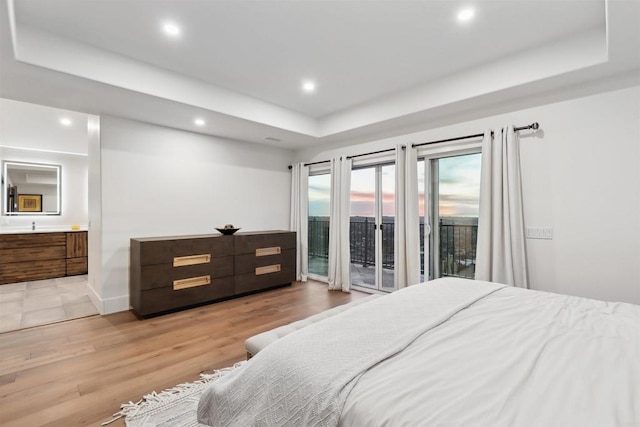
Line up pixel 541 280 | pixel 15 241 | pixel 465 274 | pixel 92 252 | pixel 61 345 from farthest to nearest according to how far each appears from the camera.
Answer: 1. pixel 15 241
2. pixel 92 252
3. pixel 465 274
4. pixel 541 280
5. pixel 61 345

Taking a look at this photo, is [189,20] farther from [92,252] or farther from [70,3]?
[92,252]

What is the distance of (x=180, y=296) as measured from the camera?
3697 mm

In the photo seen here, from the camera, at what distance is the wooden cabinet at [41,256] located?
16.1ft

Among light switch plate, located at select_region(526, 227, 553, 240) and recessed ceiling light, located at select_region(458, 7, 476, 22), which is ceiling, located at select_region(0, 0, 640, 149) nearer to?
Result: recessed ceiling light, located at select_region(458, 7, 476, 22)

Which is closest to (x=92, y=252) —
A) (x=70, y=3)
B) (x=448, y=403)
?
(x=70, y=3)

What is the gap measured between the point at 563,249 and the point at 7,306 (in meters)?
6.40

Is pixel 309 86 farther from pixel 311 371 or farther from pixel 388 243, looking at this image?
pixel 311 371

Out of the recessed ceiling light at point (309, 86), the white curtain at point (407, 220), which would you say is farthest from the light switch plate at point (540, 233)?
the recessed ceiling light at point (309, 86)

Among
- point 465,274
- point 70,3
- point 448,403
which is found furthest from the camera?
point 465,274

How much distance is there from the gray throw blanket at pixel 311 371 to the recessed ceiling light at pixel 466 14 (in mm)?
2144

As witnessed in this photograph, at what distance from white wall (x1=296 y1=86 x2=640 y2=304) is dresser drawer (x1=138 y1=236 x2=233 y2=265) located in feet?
12.0

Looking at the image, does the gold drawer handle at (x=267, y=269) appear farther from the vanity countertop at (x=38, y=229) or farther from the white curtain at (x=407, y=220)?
the vanity countertop at (x=38, y=229)

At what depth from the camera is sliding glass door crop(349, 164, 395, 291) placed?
14.8 feet

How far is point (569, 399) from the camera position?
3.03 feet
